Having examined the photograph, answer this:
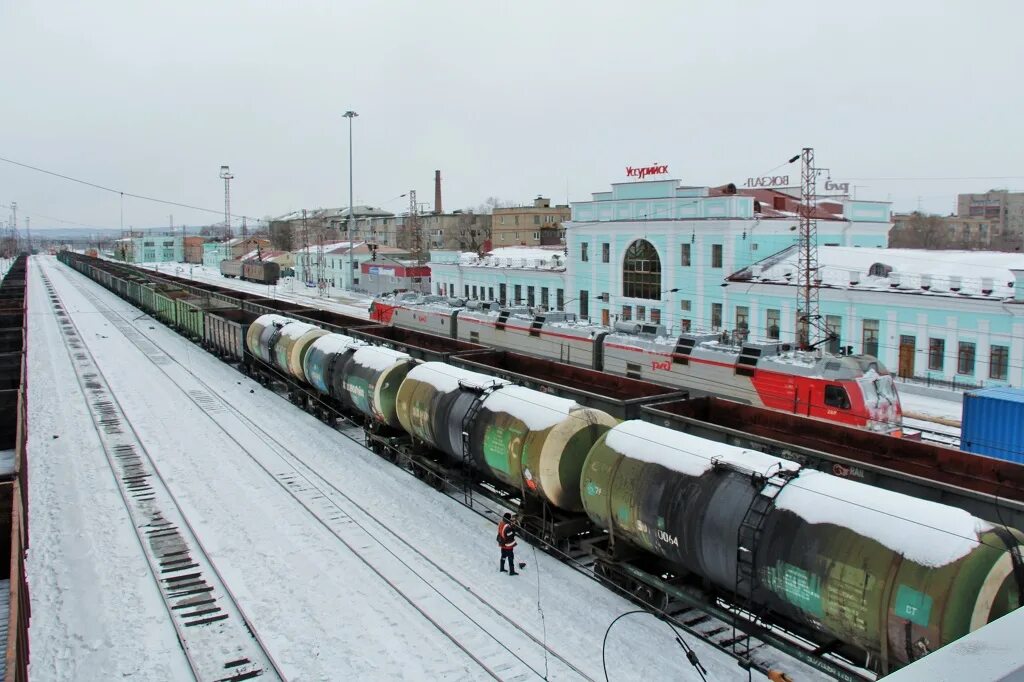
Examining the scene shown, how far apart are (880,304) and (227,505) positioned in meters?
29.2

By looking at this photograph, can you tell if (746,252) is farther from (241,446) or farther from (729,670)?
(729,670)

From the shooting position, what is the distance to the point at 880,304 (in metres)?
34.1

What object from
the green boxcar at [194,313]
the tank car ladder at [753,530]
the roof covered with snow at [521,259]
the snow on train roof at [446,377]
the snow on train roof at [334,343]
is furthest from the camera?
the roof covered with snow at [521,259]

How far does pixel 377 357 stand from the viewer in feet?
70.2

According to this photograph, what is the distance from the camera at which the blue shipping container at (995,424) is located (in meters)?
19.3

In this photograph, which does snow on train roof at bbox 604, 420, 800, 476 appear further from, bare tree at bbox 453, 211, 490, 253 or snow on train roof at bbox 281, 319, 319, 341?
bare tree at bbox 453, 211, 490, 253

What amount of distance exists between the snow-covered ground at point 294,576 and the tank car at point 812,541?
1839 mm

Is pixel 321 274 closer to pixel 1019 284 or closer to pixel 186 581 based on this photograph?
pixel 1019 284

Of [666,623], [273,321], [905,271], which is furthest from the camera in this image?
[905,271]

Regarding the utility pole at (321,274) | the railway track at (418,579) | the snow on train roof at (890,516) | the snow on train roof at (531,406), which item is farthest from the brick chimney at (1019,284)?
the utility pole at (321,274)

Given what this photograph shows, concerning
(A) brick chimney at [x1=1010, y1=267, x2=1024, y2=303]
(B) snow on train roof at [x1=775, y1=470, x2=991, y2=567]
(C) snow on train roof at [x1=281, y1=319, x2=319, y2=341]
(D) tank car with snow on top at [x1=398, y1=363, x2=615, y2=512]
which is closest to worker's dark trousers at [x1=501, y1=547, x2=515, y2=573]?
(D) tank car with snow on top at [x1=398, y1=363, x2=615, y2=512]

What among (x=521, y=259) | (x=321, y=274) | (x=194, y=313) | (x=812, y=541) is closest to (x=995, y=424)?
(x=812, y=541)

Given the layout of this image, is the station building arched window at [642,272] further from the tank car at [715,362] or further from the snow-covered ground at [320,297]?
the snow-covered ground at [320,297]

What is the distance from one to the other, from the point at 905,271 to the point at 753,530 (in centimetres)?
3036
